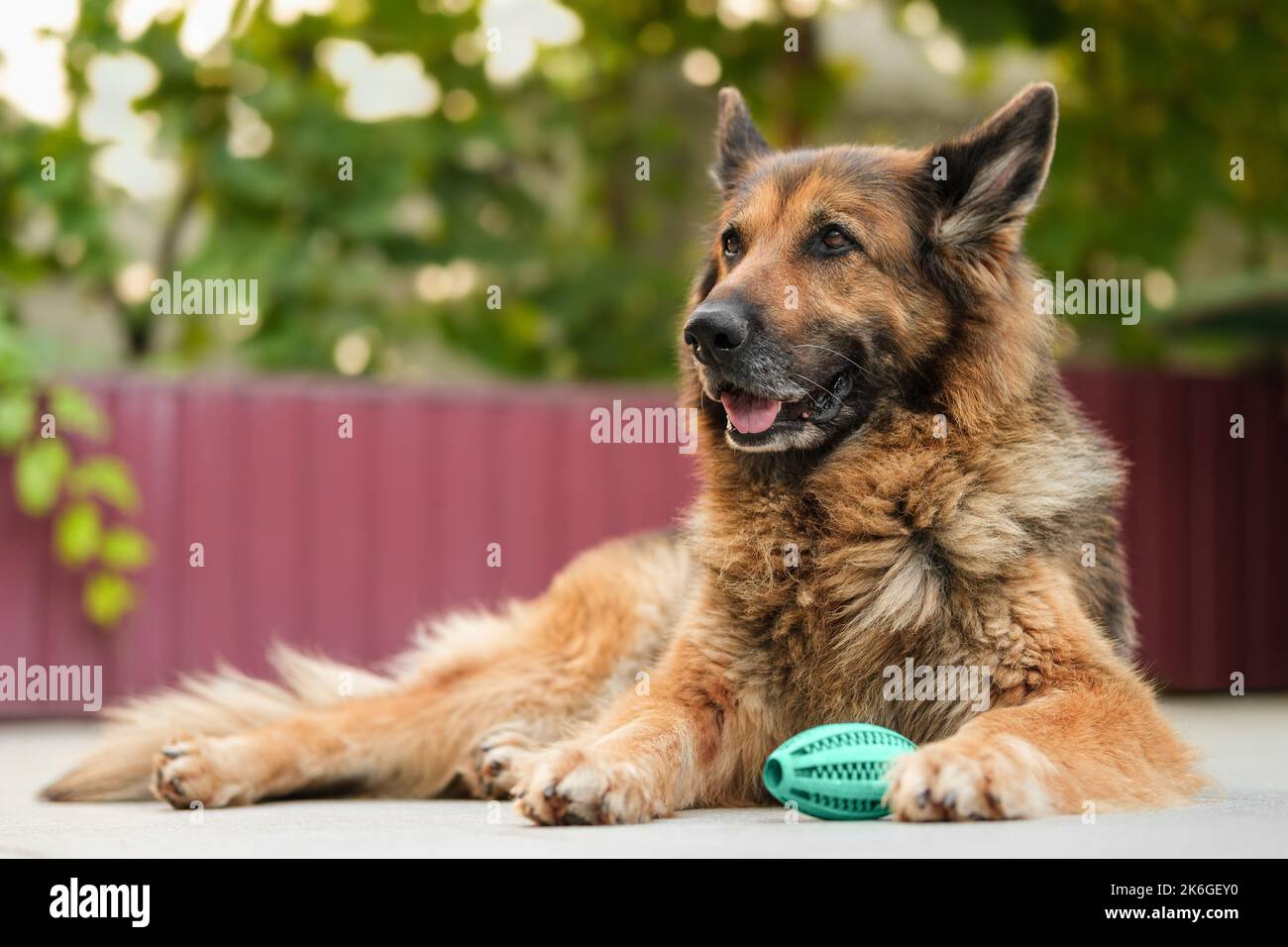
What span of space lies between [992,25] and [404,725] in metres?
9.03

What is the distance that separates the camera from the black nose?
4.10 metres

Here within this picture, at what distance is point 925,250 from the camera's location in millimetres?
4402

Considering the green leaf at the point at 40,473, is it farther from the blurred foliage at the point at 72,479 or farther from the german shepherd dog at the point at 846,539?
the german shepherd dog at the point at 846,539

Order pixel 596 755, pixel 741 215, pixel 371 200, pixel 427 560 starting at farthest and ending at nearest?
pixel 371 200 < pixel 427 560 < pixel 741 215 < pixel 596 755

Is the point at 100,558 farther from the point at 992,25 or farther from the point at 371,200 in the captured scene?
the point at 992,25

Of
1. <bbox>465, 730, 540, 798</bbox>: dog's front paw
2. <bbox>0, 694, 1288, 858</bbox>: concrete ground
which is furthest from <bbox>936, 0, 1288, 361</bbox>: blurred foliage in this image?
<bbox>0, 694, 1288, 858</bbox>: concrete ground

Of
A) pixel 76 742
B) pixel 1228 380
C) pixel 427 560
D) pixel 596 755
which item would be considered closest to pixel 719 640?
pixel 596 755

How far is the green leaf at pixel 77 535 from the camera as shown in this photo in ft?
30.2

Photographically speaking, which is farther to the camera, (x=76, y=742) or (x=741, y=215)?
(x=76, y=742)

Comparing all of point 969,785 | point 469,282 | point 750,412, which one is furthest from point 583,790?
point 469,282

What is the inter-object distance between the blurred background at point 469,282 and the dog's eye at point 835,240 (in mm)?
6194

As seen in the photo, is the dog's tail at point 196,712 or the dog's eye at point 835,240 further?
the dog's tail at point 196,712

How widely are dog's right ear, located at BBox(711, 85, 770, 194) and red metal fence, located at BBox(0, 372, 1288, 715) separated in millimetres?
5320

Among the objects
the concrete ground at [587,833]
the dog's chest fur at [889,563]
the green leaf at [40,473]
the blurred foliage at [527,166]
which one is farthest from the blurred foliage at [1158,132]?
the concrete ground at [587,833]
